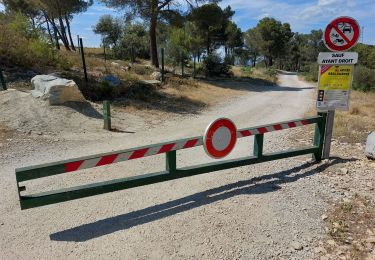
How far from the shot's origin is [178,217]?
3.84 meters

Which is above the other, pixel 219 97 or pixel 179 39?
pixel 179 39

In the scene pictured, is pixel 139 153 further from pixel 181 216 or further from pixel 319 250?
pixel 319 250

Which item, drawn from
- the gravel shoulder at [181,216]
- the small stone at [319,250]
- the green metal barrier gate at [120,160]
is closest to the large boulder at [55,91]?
the gravel shoulder at [181,216]

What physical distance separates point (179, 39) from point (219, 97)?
1403 cm

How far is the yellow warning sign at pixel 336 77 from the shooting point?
16.9 ft

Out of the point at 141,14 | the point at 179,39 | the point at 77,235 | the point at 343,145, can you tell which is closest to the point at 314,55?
the point at 179,39

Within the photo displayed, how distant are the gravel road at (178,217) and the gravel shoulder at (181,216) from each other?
0.01m

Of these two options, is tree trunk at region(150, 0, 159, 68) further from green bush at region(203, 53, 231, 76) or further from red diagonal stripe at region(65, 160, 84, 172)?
red diagonal stripe at region(65, 160, 84, 172)

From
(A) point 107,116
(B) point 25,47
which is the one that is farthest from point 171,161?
(B) point 25,47

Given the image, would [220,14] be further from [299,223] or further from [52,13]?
[299,223]

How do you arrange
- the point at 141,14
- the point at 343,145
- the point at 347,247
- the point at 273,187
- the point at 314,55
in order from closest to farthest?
the point at 347,247
the point at 273,187
the point at 343,145
the point at 141,14
the point at 314,55

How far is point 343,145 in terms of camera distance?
6.77 metres

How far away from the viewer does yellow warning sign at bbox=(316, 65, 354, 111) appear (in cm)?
519

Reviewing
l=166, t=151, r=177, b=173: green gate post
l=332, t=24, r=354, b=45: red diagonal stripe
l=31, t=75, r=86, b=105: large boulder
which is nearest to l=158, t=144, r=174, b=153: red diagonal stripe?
l=166, t=151, r=177, b=173: green gate post
